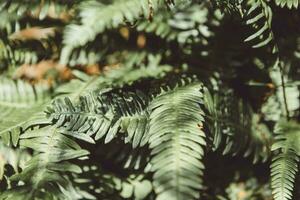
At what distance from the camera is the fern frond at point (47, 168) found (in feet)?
4.50

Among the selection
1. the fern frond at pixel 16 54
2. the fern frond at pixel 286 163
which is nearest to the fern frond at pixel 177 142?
the fern frond at pixel 286 163

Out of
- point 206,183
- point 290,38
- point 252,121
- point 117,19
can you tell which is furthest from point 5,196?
point 290,38

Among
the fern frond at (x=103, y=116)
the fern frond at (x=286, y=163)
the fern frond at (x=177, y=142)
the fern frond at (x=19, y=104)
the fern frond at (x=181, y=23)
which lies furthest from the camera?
the fern frond at (x=181, y=23)

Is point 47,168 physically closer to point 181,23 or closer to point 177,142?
point 177,142

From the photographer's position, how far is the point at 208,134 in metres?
1.68

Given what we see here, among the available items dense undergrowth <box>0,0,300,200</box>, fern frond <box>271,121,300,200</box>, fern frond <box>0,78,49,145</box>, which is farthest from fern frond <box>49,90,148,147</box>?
fern frond <box>271,121,300,200</box>

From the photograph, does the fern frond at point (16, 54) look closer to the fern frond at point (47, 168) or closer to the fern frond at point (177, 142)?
the fern frond at point (47, 168)

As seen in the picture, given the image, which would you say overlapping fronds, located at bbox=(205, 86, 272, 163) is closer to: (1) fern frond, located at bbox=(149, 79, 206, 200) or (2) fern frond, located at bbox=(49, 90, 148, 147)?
(1) fern frond, located at bbox=(149, 79, 206, 200)

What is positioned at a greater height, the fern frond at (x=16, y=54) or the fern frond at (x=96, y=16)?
the fern frond at (x=16, y=54)

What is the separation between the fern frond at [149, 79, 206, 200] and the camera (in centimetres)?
129

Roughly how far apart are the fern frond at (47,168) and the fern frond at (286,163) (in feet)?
1.91

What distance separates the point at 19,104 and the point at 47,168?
0.55 m

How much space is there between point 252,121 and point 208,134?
0.28m

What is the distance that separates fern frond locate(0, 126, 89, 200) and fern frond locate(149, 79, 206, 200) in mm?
239
